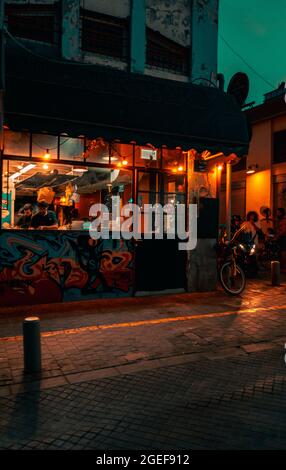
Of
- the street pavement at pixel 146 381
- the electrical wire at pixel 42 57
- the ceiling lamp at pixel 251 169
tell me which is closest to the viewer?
the street pavement at pixel 146 381

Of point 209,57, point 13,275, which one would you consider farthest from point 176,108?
point 13,275

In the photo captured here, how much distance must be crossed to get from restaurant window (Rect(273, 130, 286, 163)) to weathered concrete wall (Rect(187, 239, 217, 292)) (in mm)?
9109

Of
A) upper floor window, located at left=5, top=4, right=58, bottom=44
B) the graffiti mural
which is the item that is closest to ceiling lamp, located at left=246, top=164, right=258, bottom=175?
the graffiti mural

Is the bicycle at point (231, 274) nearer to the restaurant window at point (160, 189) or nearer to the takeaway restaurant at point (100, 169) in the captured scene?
the takeaway restaurant at point (100, 169)

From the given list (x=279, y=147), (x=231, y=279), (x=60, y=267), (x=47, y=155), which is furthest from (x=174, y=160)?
(x=279, y=147)

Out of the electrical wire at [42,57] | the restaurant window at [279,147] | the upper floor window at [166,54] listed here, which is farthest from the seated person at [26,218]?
the restaurant window at [279,147]

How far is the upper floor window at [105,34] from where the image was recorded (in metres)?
9.55

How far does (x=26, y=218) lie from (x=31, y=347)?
4.05m

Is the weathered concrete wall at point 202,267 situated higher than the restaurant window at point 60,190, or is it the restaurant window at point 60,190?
the restaurant window at point 60,190

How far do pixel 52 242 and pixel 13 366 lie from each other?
3568mm

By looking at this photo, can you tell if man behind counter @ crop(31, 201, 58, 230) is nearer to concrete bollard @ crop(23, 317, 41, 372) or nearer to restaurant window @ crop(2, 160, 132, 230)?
restaurant window @ crop(2, 160, 132, 230)

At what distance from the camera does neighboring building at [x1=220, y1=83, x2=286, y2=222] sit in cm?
1692

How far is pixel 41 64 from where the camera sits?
293 inches

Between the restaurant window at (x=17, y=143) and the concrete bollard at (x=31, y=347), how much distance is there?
4282 mm
